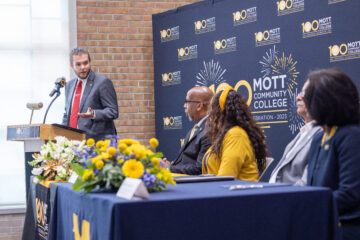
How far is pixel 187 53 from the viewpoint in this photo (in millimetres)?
6305

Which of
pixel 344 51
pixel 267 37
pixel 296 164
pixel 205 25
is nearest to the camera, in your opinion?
pixel 296 164

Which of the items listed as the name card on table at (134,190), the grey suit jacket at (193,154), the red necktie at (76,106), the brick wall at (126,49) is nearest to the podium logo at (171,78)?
the brick wall at (126,49)

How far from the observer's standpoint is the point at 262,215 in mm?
1933

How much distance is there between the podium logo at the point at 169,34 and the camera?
6.46 meters

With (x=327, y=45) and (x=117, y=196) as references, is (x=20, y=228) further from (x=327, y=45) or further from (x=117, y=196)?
(x=117, y=196)

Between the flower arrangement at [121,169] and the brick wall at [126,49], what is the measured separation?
477 cm

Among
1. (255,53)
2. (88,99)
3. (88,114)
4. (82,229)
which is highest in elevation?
(255,53)

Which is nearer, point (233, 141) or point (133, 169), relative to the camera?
point (133, 169)

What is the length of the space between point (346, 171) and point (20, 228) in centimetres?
499

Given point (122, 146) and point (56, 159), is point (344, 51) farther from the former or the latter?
point (122, 146)

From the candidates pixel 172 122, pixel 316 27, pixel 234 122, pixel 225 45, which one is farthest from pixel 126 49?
pixel 234 122

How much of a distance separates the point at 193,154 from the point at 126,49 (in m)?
3.48

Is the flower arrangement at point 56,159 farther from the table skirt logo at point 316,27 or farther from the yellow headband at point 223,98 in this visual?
the table skirt logo at point 316,27

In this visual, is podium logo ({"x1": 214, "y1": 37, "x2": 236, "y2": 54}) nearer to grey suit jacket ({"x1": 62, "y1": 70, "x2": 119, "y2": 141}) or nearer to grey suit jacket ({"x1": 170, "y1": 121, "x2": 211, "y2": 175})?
grey suit jacket ({"x1": 62, "y1": 70, "x2": 119, "y2": 141})
